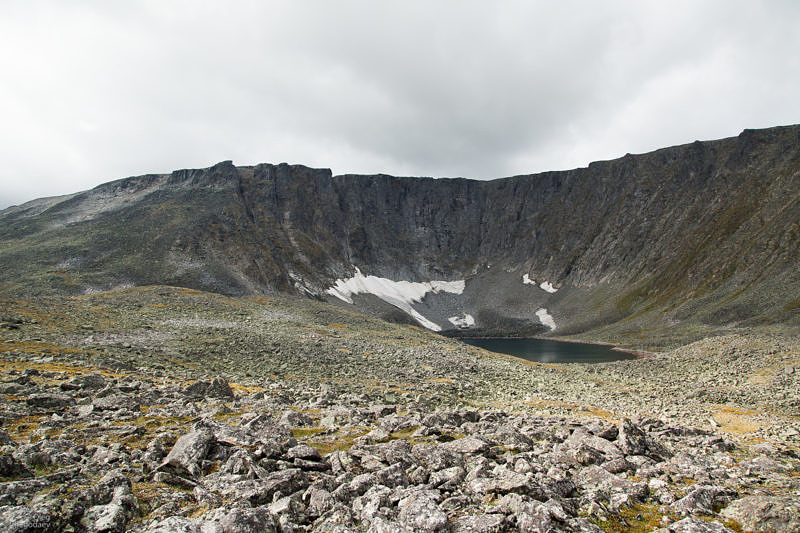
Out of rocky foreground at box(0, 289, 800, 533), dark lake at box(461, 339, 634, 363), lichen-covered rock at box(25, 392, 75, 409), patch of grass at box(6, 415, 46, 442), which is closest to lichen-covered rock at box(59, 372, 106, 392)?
rocky foreground at box(0, 289, 800, 533)

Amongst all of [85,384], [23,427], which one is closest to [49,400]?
[23,427]

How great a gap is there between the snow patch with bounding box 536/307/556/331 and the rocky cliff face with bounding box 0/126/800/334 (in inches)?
37.6

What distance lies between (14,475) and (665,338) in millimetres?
111844

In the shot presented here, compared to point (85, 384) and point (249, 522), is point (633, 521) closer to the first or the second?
point (249, 522)

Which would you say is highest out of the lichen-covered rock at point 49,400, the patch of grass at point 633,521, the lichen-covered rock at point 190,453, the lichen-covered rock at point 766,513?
the lichen-covered rock at point 766,513

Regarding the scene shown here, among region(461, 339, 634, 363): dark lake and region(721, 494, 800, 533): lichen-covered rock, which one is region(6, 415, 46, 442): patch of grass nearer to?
region(721, 494, 800, 533): lichen-covered rock

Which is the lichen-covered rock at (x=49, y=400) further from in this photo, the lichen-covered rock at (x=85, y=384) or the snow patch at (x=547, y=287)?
the snow patch at (x=547, y=287)

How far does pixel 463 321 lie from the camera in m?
184

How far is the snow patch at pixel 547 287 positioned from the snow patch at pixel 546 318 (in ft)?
48.9

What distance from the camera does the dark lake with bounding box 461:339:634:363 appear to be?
85.9 meters

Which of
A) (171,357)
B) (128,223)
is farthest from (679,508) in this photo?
(128,223)

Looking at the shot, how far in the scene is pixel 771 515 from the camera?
7.26m

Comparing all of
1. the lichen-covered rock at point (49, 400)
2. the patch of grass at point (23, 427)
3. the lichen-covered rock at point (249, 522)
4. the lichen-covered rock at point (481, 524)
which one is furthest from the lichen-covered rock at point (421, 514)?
the lichen-covered rock at point (49, 400)

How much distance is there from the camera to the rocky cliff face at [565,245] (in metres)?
102
